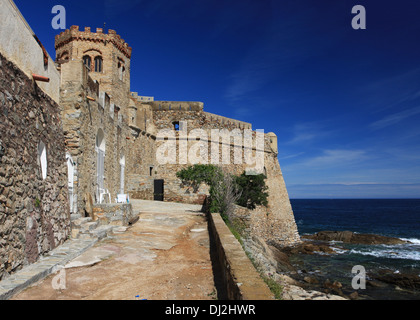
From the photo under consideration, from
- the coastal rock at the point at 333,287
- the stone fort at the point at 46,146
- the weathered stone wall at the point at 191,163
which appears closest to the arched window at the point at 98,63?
the weathered stone wall at the point at 191,163

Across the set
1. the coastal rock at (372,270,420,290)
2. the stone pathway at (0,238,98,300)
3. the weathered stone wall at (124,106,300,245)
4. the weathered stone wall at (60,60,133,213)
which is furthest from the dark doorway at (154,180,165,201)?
the stone pathway at (0,238,98,300)

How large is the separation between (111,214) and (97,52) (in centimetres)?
1725

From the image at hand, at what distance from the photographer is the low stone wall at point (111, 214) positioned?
779 centimetres

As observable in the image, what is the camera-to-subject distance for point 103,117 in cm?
925

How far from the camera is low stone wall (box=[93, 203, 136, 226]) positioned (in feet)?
25.6

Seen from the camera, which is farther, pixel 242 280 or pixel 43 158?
pixel 43 158

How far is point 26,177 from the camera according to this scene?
441 cm

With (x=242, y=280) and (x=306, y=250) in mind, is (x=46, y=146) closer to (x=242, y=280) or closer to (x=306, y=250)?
(x=242, y=280)

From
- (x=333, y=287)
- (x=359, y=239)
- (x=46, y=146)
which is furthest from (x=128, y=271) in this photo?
(x=359, y=239)

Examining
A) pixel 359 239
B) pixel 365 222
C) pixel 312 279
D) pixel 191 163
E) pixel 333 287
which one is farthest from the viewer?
pixel 365 222

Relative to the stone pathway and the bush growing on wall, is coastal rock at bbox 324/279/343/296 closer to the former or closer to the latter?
the bush growing on wall

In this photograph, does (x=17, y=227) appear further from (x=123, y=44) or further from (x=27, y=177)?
(x=123, y=44)
